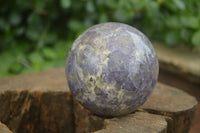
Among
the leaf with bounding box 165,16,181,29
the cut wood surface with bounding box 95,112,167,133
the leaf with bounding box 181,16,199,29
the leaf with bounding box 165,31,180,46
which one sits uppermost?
the leaf with bounding box 181,16,199,29

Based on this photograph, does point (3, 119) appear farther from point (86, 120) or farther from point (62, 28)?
point (62, 28)

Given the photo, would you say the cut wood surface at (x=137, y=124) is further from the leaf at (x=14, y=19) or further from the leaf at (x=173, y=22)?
the leaf at (x=14, y=19)

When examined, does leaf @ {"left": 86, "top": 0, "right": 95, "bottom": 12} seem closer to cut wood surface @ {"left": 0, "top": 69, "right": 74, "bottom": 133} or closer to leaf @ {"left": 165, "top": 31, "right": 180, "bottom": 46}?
leaf @ {"left": 165, "top": 31, "right": 180, "bottom": 46}

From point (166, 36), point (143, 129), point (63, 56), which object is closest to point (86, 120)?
point (143, 129)

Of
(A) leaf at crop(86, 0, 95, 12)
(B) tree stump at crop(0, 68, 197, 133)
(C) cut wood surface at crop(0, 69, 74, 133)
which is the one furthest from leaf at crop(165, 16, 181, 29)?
(C) cut wood surface at crop(0, 69, 74, 133)

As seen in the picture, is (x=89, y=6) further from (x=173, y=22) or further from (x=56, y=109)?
(x=56, y=109)
